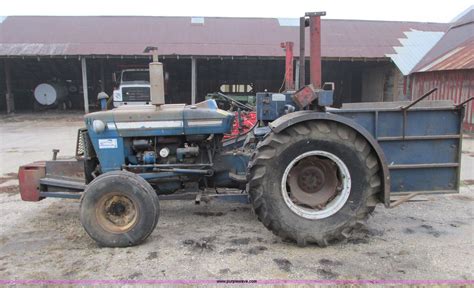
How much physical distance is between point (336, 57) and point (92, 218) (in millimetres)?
17196

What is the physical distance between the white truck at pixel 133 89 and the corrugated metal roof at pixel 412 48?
11.4m

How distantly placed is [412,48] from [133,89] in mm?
13432

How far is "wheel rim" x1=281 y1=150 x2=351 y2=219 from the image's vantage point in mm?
3943

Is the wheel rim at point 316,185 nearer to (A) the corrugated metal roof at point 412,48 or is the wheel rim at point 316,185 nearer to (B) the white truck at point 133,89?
(B) the white truck at point 133,89

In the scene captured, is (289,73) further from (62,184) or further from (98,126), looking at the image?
(62,184)

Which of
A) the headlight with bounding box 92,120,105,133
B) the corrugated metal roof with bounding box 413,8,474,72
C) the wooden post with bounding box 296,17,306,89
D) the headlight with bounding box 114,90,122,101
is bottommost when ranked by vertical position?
the headlight with bounding box 92,120,105,133

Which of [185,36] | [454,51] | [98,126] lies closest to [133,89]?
[185,36]

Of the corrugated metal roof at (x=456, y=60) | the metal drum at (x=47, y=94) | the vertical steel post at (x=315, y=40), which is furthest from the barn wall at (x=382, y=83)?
the metal drum at (x=47, y=94)

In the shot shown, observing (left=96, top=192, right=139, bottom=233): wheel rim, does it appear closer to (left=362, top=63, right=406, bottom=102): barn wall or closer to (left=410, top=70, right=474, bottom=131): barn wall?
(left=410, top=70, right=474, bottom=131): barn wall

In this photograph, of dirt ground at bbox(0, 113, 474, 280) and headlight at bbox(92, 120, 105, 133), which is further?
headlight at bbox(92, 120, 105, 133)

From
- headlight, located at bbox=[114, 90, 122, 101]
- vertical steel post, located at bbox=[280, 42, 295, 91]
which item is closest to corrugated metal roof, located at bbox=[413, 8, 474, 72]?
vertical steel post, located at bbox=[280, 42, 295, 91]

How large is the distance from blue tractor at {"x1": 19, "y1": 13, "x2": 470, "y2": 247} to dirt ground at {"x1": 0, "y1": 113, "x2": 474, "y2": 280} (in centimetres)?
25

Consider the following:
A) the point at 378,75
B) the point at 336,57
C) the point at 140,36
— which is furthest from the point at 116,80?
the point at 378,75

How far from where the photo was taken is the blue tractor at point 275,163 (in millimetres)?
3826
